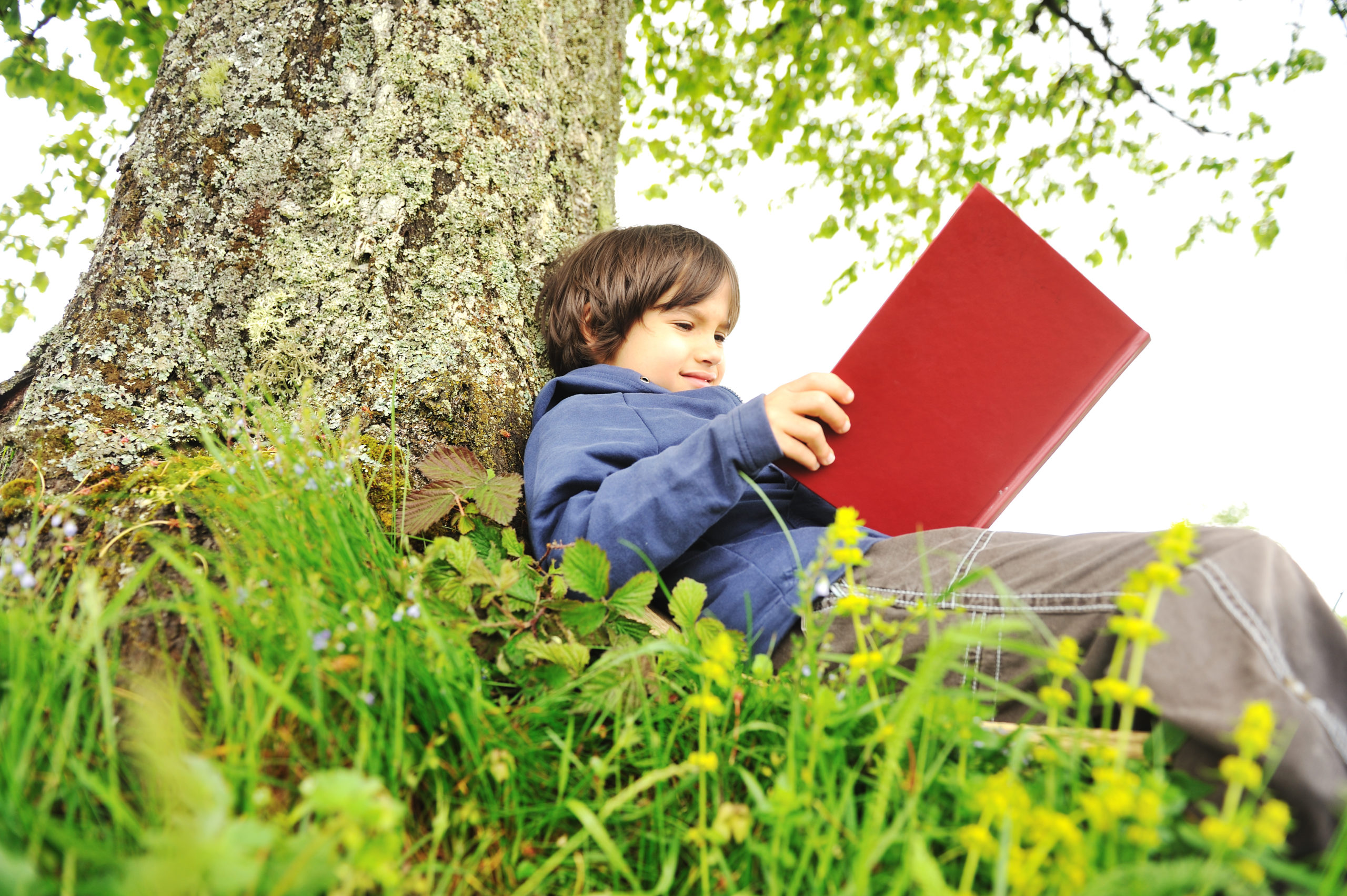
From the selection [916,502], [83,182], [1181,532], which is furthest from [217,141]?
[83,182]

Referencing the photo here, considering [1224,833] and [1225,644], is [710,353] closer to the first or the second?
[1225,644]

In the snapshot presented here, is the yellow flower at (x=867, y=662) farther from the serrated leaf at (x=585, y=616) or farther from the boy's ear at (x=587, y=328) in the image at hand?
the boy's ear at (x=587, y=328)

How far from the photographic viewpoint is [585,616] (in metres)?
1.22

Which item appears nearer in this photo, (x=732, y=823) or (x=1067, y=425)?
(x=732, y=823)

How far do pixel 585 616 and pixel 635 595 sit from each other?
0.31ft

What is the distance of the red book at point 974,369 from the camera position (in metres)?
1.48

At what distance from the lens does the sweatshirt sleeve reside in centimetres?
148

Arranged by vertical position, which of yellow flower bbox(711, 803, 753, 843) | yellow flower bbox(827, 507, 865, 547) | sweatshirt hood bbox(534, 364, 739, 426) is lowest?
yellow flower bbox(711, 803, 753, 843)

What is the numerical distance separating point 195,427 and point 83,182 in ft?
13.4

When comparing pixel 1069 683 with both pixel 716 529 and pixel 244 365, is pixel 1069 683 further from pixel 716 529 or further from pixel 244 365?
pixel 244 365

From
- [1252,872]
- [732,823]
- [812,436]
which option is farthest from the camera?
[812,436]

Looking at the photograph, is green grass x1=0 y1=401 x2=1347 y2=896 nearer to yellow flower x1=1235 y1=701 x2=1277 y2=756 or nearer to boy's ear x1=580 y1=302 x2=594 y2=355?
yellow flower x1=1235 y1=701 x2=1277 y2=756

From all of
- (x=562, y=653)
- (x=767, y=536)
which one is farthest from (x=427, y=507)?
(x=767, y=536)

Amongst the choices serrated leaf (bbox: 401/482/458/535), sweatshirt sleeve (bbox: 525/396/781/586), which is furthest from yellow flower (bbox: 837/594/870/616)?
serrated leaf (bbox: 401/482/458/535)
